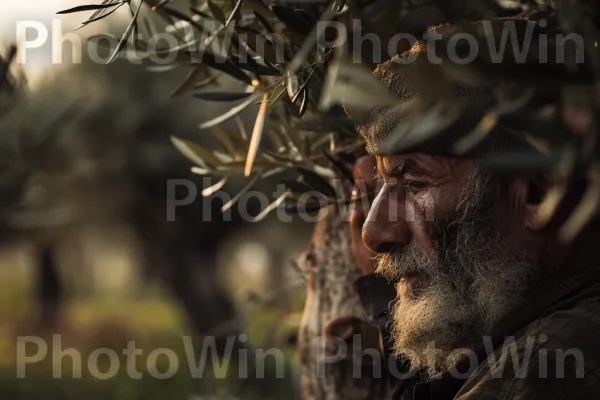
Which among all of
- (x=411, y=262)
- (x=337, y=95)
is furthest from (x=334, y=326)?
(x=337, y=95)

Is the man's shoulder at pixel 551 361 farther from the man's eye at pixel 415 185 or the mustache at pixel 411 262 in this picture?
the man's eye at pixel 415 185

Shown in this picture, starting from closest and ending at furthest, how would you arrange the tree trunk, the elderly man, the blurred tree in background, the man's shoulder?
1. the blurred tree in background
2. the man's shoulder
3. the elderly man
4. the tree trunk

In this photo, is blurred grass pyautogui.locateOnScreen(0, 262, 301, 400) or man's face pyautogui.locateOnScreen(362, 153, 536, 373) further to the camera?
blurred grass pyautogui.locateOnScreen(0, 262, 301, 400)

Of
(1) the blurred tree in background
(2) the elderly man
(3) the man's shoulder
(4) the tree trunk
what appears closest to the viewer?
(1) the blurred tree in background

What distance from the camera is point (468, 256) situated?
6.93 ft

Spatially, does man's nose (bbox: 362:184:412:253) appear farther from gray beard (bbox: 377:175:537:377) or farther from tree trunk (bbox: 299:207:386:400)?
tree trunk (bbox: 299:207:386:400)

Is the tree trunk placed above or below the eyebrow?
below

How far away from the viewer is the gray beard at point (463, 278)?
6.79 ft

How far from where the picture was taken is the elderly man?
196 centimetres

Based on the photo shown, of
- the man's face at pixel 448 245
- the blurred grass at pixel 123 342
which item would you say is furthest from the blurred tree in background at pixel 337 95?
the blurred grass at pixel 123 342

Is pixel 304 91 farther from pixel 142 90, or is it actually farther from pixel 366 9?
pixel 142 90

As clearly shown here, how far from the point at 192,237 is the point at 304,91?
18491 millimetres

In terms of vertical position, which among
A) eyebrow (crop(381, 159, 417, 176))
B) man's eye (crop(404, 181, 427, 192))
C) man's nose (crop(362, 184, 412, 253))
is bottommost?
man's nose (crop(362, 184, 412, 253))

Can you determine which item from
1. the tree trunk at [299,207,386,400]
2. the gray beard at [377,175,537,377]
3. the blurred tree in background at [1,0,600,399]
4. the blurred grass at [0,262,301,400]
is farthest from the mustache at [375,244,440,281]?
the blurred grass at [0,262,301,400]
